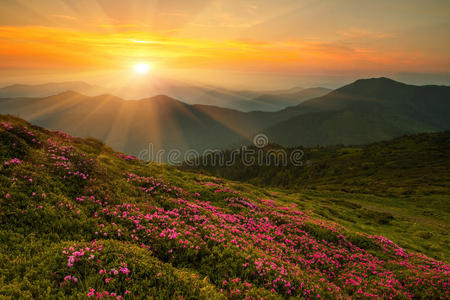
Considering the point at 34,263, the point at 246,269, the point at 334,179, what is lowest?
the point at 334,179

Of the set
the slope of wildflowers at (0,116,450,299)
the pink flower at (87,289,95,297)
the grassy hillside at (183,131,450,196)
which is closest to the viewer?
the pink flower at (87,289,95,297)

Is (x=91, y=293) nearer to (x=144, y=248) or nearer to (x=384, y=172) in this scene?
(x=144, y=248)

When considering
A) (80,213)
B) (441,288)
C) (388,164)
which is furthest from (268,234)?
(388,164)

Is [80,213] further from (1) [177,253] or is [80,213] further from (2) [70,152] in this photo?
(2) [70,152]

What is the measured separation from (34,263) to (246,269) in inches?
299

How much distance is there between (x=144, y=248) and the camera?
928 cm

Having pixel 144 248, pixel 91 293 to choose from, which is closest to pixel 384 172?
pixel 144 248

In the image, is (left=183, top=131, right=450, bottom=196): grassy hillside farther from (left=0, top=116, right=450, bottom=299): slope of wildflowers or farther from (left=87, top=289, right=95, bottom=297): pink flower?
(left=87, top=289, right=95, bottom=297): pink flower

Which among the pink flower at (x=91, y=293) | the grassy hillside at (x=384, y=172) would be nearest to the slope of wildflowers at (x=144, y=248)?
the pink flower at (x=91, y=293)

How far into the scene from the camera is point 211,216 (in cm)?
1461

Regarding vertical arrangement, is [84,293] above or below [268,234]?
above

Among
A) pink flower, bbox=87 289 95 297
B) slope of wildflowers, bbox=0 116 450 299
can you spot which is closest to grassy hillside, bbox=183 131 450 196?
slope of wildflowers, bbox=0 116 450 299

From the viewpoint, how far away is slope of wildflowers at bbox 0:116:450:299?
736 cm

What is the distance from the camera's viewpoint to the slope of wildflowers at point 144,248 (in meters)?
7.36
